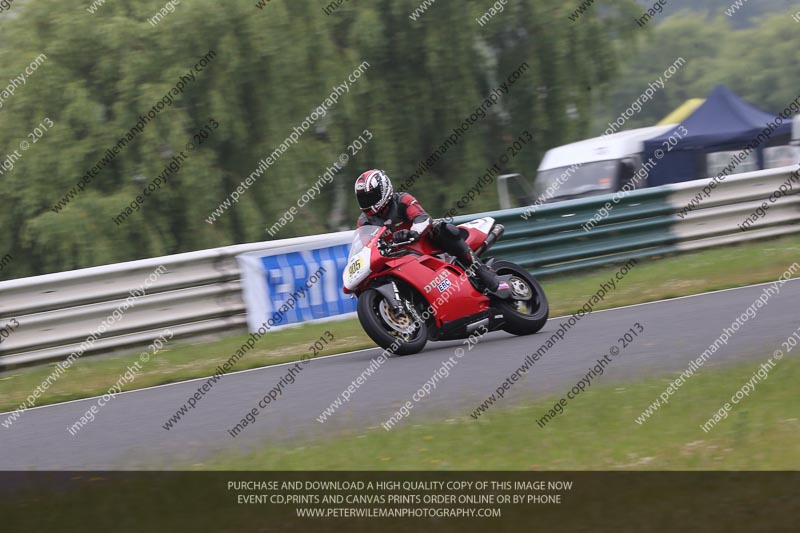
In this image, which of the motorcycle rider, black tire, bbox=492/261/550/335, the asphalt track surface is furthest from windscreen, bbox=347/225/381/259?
black tire, bbox=492/261/550/335

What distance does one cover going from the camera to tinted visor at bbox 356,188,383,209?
9.63 m

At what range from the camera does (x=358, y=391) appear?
8.20 meters

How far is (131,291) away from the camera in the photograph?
12.0 meters

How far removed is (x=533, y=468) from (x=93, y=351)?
7.36 meters

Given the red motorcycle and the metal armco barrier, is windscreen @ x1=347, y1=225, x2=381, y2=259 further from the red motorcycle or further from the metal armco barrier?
the metal armco barrier

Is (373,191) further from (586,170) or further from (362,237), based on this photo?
(586,170)

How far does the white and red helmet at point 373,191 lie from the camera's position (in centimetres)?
960

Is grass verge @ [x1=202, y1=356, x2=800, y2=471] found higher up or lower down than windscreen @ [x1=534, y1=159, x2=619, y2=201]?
higher up

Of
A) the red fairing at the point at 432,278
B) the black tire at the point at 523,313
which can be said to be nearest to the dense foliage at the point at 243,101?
the red fairing at the point at 432,278

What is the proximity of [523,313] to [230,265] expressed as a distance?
12.8 ft

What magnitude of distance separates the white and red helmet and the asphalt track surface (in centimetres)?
137

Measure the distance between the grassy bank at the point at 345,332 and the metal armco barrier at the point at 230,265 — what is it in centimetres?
21
